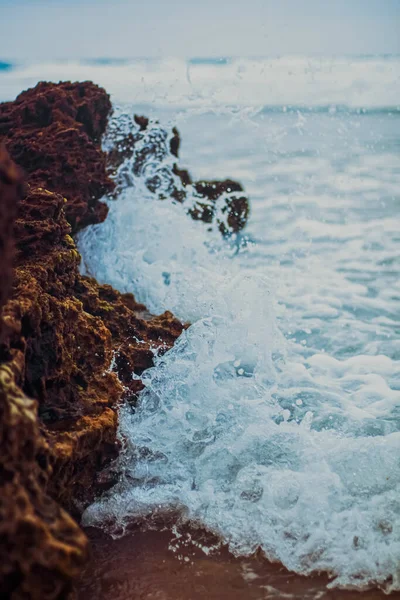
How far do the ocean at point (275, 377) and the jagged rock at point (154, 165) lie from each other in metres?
0.14

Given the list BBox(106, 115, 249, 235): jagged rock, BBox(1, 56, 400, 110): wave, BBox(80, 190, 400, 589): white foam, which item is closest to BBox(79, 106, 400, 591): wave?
BBox(80, 190, 400, 589): white foam

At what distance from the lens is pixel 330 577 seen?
2.52m

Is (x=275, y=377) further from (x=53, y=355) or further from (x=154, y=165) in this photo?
(x=154, y=165)

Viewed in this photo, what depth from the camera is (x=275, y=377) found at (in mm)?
3957

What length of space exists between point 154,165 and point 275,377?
2.94 meters

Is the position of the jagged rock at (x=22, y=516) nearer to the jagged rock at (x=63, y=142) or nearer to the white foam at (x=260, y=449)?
the white foam at (x=260, y=449)

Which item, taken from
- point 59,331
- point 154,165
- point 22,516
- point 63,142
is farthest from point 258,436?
point 154,165

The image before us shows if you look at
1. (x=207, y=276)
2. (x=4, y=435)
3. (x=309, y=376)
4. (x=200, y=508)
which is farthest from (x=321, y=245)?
(x=4, y=435)

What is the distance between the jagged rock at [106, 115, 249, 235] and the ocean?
14cm

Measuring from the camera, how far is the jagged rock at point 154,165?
5957 mm

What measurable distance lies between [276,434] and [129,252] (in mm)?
2609

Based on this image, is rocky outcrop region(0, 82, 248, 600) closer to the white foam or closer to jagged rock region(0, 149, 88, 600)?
jagged rock region(0, 149, 88, 600)

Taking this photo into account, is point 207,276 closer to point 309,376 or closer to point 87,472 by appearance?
point 309,376

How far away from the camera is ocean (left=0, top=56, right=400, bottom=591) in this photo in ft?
9.16
